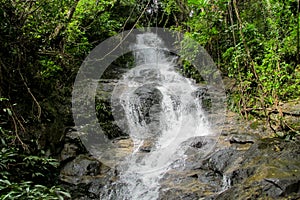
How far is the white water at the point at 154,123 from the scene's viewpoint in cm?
489

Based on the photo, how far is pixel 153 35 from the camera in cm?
1374

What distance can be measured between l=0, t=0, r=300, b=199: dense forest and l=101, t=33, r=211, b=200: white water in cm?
116

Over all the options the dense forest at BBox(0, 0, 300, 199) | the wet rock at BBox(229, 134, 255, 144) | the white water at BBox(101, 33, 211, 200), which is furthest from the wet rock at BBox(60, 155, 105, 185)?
the wet rock at BBox(229, 134, 255, 144)

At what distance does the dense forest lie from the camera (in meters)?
3.34

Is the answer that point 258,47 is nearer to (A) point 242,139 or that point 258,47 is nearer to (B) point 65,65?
(A) point 242,139

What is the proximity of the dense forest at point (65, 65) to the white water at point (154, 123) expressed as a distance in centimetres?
116

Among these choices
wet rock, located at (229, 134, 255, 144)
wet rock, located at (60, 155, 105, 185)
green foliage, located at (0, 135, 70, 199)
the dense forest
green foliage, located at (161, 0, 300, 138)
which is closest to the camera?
green foliage, located at (0, 135, 70, 199)

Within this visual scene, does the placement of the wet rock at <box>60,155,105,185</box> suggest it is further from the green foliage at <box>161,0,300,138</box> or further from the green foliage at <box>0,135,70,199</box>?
the green foliage at <box>161,0,300,138</box>

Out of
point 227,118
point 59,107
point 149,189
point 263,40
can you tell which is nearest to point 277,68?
point 263,40

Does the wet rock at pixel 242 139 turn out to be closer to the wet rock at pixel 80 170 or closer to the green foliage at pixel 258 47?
the green foliage at pixel 258 47

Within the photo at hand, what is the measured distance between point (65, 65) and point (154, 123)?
2.97m

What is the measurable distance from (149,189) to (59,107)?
2.71 metres

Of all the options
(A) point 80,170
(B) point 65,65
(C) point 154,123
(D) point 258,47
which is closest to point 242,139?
(D) point 258,47

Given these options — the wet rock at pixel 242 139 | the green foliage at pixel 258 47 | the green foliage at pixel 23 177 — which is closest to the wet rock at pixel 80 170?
the green foliage at pixel 23 177
